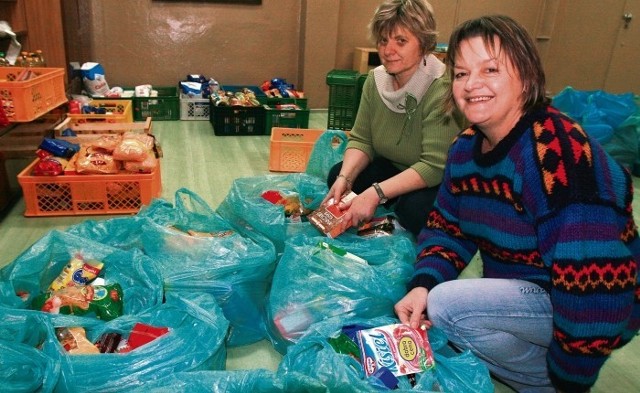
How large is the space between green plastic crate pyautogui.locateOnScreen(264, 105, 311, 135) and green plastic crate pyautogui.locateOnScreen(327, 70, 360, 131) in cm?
23

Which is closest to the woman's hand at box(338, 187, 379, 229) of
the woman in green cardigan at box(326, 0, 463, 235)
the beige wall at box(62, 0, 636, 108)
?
the woman in green cardigan at box(326, 0, 463, 235)

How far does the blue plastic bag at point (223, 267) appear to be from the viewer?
1.32m

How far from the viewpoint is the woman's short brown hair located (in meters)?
0.95

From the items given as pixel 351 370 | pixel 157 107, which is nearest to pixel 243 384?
pixel 351 370

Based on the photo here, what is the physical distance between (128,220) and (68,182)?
0.64 metres

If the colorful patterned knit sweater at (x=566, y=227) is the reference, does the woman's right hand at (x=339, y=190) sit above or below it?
below

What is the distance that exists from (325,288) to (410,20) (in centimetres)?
89

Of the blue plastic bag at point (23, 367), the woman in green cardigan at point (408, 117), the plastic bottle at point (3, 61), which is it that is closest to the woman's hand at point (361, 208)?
the woman in green cardigan at point (408, 117)

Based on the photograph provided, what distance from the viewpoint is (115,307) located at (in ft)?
4.06

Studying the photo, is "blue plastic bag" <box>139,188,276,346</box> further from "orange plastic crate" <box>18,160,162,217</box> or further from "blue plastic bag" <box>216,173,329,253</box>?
"orange plastic crate" <box>18,160,162,217</box>

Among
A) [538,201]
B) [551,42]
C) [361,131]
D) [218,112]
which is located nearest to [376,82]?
[361,131]

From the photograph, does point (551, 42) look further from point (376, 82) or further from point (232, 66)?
point (376, 82)

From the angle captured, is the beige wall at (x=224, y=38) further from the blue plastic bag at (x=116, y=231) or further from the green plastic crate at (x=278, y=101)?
the blue plastic bag at (x=116, y=231)

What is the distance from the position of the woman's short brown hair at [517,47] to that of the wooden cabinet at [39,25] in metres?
3.18
